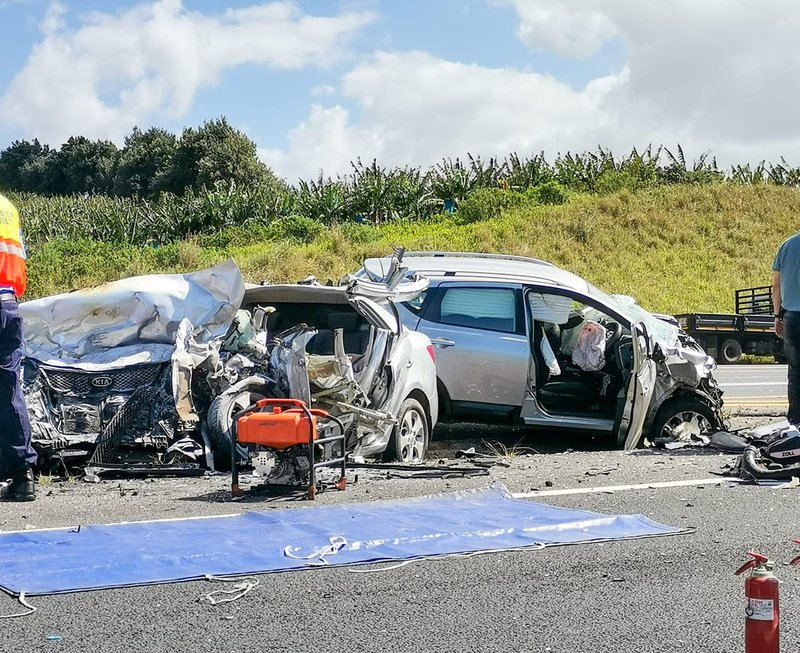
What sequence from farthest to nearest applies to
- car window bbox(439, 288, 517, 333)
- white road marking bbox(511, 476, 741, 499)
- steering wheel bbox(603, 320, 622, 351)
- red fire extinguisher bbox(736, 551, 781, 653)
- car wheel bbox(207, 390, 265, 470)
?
steering wheel bbox(603, 320, 622, 351), car window bbox(439, 288, 517, 333), car wheel bbox(207, 390, 265, 470), white road marking bbox(511, 476, 741, 499), red fire extinguisher bbox(736, 551, 781, 653)

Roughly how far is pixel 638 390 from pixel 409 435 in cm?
226

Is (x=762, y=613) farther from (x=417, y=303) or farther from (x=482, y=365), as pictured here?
(x=417, y=303)

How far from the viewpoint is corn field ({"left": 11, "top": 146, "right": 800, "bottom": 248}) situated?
36.4 meters

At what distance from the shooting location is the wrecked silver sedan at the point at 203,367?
832 cm

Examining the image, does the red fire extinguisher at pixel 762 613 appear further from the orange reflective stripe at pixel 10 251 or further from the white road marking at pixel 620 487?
the orange reflective stripe at pixel 10 251

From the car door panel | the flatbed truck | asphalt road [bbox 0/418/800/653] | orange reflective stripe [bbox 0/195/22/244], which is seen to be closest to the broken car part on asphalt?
asphalt road [bbox 0/418/800/653]

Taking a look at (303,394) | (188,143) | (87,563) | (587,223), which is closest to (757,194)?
(587,223)

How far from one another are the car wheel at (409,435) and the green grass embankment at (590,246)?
19161 millimetres

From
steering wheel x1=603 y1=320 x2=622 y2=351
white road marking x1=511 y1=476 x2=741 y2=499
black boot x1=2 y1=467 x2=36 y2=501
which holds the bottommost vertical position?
white road marking x1=511 y1=476 x2=741 y2=499

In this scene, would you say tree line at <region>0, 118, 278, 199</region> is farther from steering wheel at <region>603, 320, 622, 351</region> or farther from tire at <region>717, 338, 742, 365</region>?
steering wheel at <region>603, 320, 622, 351</region>

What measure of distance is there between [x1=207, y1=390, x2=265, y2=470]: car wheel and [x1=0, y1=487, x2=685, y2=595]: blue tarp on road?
1.47 meters

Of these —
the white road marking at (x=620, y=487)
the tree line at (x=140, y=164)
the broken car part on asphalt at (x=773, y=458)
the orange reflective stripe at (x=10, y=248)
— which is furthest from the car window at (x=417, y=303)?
the tree line at (x=140, y=164)

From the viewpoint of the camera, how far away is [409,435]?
9383 mm

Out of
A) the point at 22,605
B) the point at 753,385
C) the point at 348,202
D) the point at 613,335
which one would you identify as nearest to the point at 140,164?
the point at 348,202
